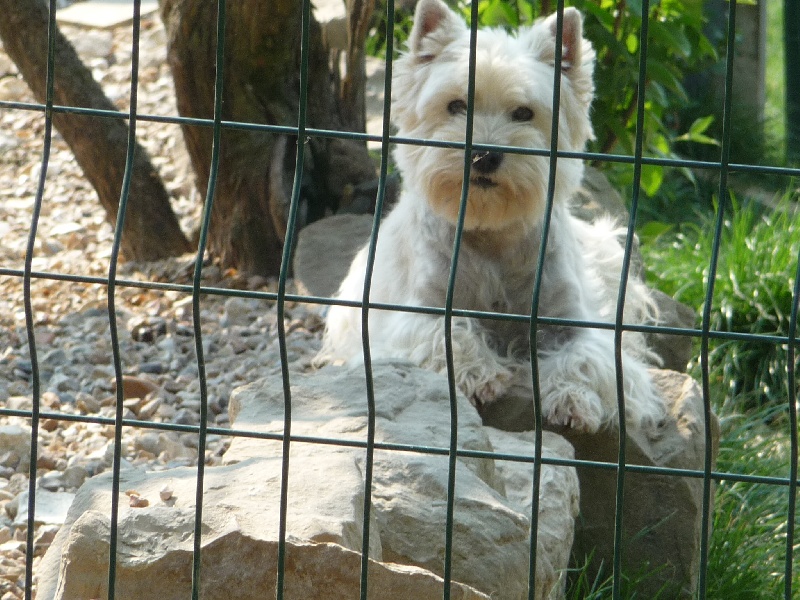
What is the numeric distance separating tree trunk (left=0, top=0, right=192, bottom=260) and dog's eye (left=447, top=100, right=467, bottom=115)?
2.37 m

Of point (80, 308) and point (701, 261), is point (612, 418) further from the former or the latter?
point (80, 308)

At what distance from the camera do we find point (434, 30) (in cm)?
495

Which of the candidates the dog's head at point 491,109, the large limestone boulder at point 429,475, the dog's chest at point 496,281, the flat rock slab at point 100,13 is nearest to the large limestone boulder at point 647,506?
the large limestone boulder at point 429,475

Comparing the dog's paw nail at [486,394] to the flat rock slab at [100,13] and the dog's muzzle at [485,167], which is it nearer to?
the dog's muzzle at [485,167]

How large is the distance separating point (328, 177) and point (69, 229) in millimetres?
2047

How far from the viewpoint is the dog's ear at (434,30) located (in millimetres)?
4883

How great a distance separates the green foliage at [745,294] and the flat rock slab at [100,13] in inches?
237

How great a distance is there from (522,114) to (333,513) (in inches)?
107

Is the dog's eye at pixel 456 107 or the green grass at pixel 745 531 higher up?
the dog's eye at pixel 456 107

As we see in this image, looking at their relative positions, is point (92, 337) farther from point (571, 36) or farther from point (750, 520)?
point (750, 520)

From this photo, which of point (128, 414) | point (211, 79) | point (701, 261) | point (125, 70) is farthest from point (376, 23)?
point (128, 414)

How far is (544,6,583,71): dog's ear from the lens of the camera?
4.68 metres

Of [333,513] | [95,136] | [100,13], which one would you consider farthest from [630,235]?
[100,13]

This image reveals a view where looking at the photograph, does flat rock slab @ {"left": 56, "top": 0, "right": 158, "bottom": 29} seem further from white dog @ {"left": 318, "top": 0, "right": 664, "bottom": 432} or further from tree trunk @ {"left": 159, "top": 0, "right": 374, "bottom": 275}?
white dog @ {"left": 318, "top": 0, "right": 664, "bottom": 432}
